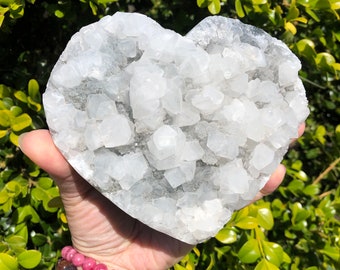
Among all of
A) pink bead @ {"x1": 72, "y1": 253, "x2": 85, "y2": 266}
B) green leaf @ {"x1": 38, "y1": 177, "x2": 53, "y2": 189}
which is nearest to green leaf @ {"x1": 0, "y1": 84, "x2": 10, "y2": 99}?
green leaf @ {"x1": 38, "y1": 177, "x2": 53, "y2": 189}

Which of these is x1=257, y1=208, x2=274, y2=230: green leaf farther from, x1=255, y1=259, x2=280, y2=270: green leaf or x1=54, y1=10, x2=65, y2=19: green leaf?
x1=54, y1=10, x2=65, y2=19: green leaf

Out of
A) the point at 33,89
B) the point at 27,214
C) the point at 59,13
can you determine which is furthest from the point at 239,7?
the point at 27,214

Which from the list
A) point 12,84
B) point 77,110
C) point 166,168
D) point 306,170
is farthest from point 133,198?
point 306,170

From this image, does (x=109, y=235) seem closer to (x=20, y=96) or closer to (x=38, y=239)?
(x=38, y=239)

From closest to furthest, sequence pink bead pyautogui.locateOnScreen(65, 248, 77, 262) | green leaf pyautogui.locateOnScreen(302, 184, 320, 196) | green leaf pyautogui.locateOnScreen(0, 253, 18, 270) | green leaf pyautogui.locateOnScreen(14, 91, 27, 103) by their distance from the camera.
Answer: green leaf pyautogui.locateOnScreen(0, 253, 18, 270) < pink bead pyautogui.locateOnScreen(65, 248, 77, 262) < green leaf pyautogui.locateOnScreen(14, 91, 27, 103) < green leaf pyautogui.locateOnScreen(302, 184, 320, 196)

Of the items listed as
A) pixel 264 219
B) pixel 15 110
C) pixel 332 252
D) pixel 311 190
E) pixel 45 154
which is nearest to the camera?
pixel 45 154

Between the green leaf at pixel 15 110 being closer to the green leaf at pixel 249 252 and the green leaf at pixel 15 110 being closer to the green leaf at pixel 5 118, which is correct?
the green leaf at pixel 5 118
